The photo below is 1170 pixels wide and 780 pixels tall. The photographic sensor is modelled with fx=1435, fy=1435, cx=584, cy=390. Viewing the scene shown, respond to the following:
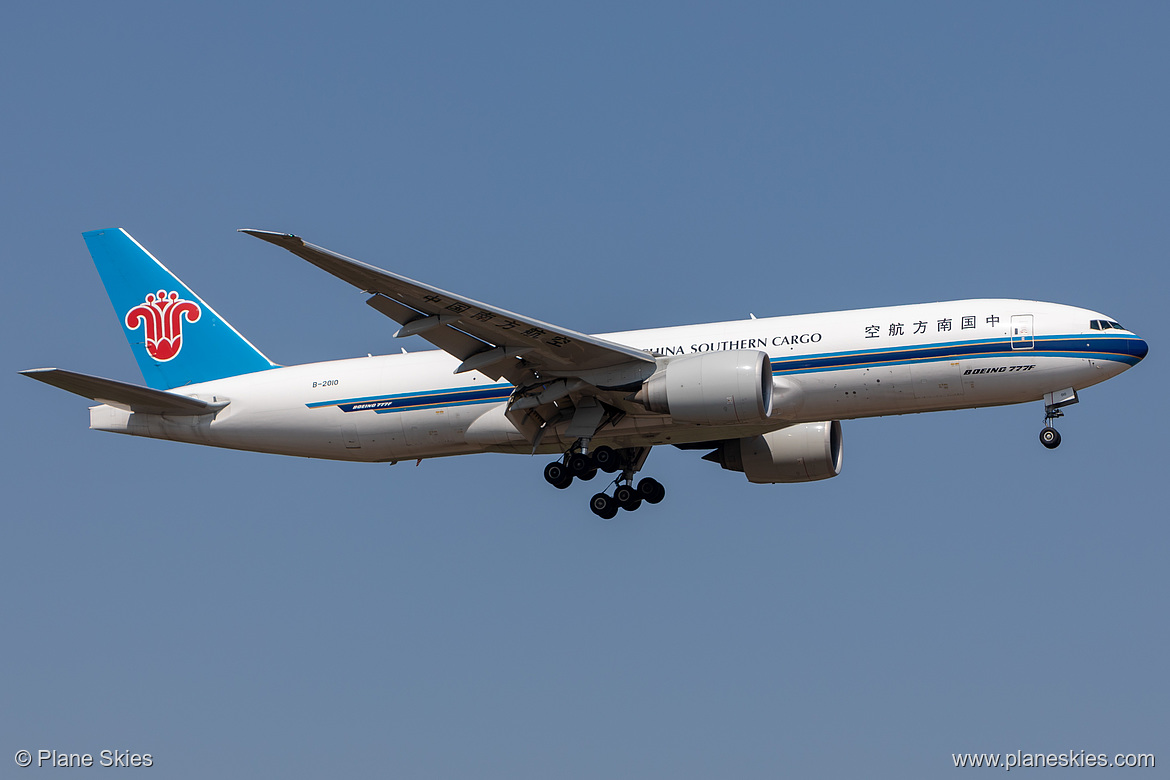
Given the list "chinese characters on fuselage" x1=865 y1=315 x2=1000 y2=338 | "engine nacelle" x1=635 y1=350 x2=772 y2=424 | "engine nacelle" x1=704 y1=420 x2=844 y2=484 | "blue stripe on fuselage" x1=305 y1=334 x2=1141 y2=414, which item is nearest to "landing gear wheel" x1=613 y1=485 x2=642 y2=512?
"engine nacelle" x1=704 y1=420 x2=844 y2=484

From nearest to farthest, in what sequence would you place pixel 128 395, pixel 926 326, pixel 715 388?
1. pixel 715 388
2. pixel 926 326
3. pixel 128 395

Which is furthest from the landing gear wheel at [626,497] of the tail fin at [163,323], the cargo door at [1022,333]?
the cargo door at [1022,333]

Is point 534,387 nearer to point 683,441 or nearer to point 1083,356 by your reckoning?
point 683,441

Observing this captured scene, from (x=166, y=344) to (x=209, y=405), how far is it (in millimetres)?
2920

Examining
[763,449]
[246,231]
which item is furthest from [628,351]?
[246,231]

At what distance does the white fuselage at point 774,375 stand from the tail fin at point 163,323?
0.64 metres

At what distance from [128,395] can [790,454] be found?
16.5 metres

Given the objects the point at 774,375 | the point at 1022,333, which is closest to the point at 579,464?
the point at 774,375

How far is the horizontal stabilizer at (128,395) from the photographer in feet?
107

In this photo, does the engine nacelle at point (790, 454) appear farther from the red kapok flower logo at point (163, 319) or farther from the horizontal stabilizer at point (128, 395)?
the red kapok flower logo at point (163, 319)

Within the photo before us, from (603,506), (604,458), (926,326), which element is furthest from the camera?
(603,506)

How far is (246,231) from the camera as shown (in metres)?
25.8

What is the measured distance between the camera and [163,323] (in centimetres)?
3803

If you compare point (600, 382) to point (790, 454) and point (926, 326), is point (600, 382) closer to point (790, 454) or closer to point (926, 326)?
point (790, 454)
